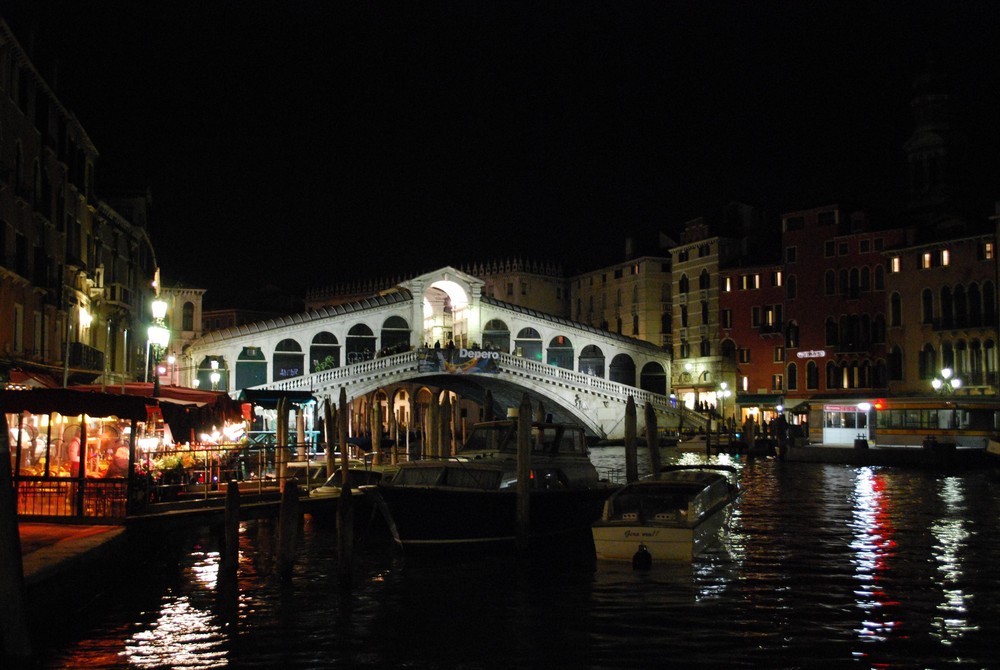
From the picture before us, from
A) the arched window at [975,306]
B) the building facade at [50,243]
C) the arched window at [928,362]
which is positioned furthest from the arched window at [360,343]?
the arched window at [975,306]

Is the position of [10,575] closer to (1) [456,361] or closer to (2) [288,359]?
(1) [456,361]

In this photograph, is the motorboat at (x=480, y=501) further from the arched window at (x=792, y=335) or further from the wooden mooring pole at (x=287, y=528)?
the arched window at (x=792, y=335)

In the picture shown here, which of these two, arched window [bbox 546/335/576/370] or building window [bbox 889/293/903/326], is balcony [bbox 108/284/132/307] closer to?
arched window [bbox 546/335/576/370]

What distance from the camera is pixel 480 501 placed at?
54.6 ft

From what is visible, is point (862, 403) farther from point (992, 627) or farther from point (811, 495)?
point (992, 627)

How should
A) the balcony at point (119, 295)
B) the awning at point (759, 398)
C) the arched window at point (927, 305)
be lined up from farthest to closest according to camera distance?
the awning at point (759, 398) < the arched window at point (927, 305) < the balcony at point (119, 295)

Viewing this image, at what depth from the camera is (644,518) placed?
15781 mm

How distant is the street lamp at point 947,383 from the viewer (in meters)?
37.0

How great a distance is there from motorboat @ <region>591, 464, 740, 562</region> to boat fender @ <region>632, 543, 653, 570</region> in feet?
0.05

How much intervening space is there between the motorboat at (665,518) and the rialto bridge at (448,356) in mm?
26198

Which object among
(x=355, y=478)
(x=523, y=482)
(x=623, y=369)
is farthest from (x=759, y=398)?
(x=523, y=482)

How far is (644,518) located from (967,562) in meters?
5.01

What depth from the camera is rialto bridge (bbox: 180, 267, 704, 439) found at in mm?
47094

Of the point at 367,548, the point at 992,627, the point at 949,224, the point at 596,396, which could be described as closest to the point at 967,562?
the point at 992,627
